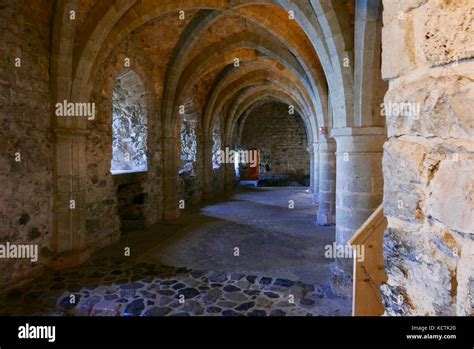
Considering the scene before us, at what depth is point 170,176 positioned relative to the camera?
26.5 ft

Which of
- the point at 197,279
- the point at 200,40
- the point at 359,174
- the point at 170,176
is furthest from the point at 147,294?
the point at 200,40

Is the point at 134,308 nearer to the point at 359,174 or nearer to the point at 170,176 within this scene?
the point at 359,174

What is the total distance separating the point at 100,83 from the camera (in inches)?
213

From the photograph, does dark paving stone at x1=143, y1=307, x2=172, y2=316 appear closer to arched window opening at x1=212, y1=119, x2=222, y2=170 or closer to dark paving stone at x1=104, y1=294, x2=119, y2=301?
dark paving stone at x1=104, y1=294, x2=119, y2=301

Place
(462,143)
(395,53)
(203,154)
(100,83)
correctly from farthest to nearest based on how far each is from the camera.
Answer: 1. (203,154)
2. (100,83)
3. (395,53)
4. (462,143)

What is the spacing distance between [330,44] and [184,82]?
5.13 m

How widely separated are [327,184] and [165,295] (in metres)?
5.25

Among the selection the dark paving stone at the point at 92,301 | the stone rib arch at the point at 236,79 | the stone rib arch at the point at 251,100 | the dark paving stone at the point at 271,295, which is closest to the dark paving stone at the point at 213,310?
the dark paving stone at the point at 271,295

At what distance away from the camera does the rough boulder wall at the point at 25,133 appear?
379cm

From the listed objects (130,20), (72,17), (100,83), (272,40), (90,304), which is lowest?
(90,304)

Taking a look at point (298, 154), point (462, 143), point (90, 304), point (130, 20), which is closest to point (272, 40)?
point (130, 20)

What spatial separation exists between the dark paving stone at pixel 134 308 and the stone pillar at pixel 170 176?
15.1 feet

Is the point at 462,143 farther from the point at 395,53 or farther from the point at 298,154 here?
the point at 298,154

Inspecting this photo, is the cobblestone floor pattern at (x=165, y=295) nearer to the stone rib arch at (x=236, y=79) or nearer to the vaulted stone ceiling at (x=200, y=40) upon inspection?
the vaulted stone ceiling at (x=200, y=40)
